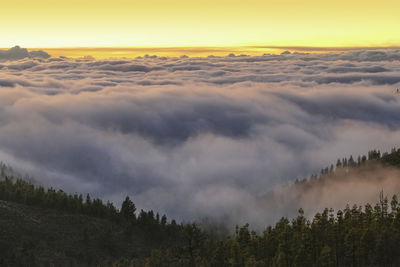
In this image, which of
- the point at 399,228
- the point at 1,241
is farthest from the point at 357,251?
the point at 1,241

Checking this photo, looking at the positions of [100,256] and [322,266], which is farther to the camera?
[100,256]

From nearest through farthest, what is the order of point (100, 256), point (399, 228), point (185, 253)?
point (399, 228) → point (185, 253) → point (100, 256)

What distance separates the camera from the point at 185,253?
6166 inches

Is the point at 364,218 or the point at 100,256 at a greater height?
the point at 364,218

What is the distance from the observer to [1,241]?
182 m

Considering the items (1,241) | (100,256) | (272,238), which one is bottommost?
(100,256)

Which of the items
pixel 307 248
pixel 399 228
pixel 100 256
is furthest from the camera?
pixel 100 256

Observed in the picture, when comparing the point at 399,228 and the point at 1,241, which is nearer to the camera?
the point at 399,228

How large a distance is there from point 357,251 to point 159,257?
57634 mm

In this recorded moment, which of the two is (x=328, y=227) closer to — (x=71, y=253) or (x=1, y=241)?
(x=71, y=253)

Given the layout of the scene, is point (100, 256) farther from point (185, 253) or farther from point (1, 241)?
point (185, 253)

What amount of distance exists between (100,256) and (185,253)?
5506cm

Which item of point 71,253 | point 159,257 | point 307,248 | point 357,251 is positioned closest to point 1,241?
point 71,253

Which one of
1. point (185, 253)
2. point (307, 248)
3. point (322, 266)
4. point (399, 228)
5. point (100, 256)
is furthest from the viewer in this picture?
point (100, 256)
